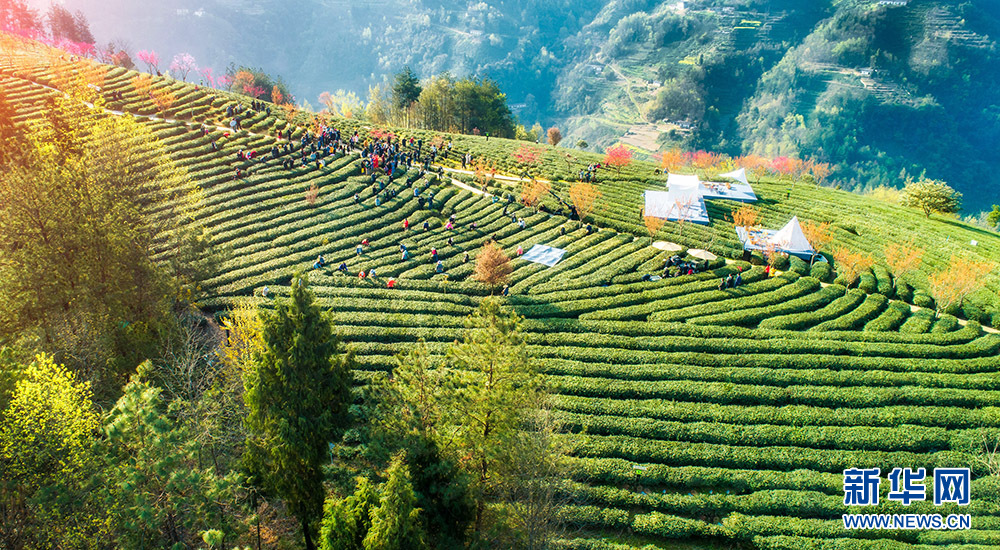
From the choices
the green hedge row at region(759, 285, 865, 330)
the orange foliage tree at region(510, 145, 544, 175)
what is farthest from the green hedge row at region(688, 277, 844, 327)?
the orange foliage tree at region(510, 145, 544, 175)

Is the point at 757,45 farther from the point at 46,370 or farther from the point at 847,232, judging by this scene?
the point at 46,370

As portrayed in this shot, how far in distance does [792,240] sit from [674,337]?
18.3 meters

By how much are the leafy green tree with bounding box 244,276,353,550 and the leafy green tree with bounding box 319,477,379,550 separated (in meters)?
3.26

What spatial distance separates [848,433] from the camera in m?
23.5

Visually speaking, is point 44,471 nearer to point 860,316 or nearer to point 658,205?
point 860,316

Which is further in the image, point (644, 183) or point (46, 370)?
point (644, 183)

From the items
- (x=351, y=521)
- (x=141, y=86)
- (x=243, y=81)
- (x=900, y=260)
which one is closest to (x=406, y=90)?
(x=243, y=81)

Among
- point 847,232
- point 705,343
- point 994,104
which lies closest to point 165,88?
point 705,343

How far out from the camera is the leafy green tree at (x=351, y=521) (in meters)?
14.7

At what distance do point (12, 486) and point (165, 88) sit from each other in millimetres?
57219

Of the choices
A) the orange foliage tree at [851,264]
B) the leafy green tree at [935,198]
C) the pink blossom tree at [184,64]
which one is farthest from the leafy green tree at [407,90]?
the leafy green tree at [935,198]

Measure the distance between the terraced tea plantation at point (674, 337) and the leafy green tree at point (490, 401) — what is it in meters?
4.93

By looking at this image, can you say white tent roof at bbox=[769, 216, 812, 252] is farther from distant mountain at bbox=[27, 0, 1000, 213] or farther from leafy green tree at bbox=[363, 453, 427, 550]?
distant mountain at bbox=[27, 0, 1000, 213]

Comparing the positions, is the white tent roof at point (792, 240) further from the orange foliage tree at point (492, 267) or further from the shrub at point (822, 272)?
the orange foliage tree at point (492, 267)
